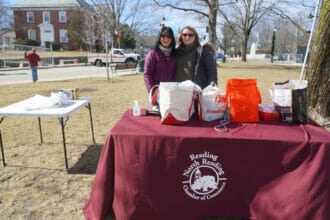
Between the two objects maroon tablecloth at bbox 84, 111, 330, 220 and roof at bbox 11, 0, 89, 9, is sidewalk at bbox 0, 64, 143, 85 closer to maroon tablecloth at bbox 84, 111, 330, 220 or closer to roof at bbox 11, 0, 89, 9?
maroon tablecloth at bbox 84, 111, 330, 220

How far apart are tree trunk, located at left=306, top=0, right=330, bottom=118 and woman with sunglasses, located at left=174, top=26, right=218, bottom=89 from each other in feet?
7.78

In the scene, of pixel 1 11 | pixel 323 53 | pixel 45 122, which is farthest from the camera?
pixel 1 11

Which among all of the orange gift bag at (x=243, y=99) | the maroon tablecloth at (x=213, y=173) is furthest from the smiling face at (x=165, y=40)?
the maroon tablecloth at (x=213, y=173)

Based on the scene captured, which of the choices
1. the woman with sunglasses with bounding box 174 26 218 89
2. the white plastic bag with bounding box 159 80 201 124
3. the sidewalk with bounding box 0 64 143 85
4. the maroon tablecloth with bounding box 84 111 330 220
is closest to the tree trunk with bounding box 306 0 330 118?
the woman with sunglasses with bounding box 174 26 218 89

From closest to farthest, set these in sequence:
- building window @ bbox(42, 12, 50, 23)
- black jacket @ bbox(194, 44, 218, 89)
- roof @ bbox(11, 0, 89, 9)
A: black jacket @ bbox(194, 44, 218, 89) → roof @ bbox(11, 0, 89, 9) → building window @ bbox(42, 12, 50, 23)

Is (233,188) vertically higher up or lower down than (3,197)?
higher up

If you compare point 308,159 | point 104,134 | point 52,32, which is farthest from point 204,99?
point 52,32

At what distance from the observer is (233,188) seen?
2182 millimetres

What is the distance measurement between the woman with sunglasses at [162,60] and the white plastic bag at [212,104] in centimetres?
87

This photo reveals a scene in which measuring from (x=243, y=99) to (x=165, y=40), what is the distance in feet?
3.98

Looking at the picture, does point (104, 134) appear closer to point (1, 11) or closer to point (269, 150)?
point (269, 150)

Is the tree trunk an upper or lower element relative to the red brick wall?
lower

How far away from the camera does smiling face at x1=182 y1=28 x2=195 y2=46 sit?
296 centimetres

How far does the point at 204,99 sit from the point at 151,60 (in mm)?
1064
